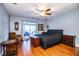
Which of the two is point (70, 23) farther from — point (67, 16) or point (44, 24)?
point (44, 24)

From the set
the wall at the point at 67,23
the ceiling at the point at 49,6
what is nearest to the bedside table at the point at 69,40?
the wall at the point at 67,23

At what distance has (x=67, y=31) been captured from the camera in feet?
10.3

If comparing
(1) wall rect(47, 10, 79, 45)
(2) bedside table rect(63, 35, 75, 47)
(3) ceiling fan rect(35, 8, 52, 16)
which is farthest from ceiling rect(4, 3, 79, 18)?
(2) bedside table rect(63, 35, 75, 47)

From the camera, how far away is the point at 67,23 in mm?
2904

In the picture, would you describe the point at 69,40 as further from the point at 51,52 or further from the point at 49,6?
the point at 49,6

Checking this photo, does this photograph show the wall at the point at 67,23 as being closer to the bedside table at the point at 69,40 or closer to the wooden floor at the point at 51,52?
the bedside table at the point at 69,40

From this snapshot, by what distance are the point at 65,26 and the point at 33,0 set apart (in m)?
2.27

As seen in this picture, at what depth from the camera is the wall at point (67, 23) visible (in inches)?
101

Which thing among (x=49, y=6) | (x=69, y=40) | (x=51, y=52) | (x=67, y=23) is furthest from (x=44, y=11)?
(x=69, y=40)

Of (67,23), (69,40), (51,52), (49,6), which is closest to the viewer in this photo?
(49,6)

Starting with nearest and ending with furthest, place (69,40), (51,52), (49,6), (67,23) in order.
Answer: (49,6), (51,52), (67,23), (69,40)

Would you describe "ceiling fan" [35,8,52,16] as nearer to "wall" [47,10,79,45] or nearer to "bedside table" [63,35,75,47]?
"wall" [47,10,79,45]

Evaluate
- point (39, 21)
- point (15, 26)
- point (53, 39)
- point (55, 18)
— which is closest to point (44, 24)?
point (39, 21)

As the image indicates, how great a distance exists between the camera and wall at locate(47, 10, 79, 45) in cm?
256
